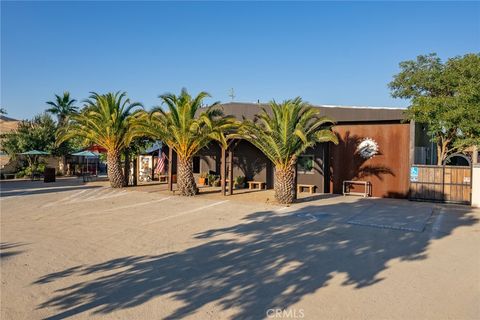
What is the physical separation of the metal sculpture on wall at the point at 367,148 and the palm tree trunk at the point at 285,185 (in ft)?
16.3

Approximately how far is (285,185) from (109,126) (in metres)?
11.2

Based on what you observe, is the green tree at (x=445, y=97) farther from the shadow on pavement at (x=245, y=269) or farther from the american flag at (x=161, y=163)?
the american flag at (x=161, y=163)

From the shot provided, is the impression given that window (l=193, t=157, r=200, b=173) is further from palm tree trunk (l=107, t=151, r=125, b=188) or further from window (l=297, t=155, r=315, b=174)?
window (l=297, t=155, r=315, b=174)

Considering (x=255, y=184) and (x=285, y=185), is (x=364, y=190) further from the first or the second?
(x=255, y=184)

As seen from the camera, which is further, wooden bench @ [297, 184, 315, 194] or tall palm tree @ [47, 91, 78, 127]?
tall palm tree @ [47, 91, 78, 127]

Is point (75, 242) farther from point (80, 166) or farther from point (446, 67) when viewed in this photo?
point (80, 166)

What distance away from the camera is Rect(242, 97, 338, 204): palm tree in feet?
46.4

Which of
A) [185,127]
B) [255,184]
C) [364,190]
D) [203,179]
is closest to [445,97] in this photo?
[364,190]

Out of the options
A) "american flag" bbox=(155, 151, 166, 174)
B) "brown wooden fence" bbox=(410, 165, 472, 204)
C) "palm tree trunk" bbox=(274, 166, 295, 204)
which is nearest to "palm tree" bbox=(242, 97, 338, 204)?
"palm tree trunk" bbox=(274, 166, 295, 204)

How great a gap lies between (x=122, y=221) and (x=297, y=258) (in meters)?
6.02

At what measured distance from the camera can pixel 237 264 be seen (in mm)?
6785

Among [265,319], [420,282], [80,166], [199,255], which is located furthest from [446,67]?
[80,166]

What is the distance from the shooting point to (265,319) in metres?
4.59

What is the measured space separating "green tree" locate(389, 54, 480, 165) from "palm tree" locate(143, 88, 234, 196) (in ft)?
30.5
